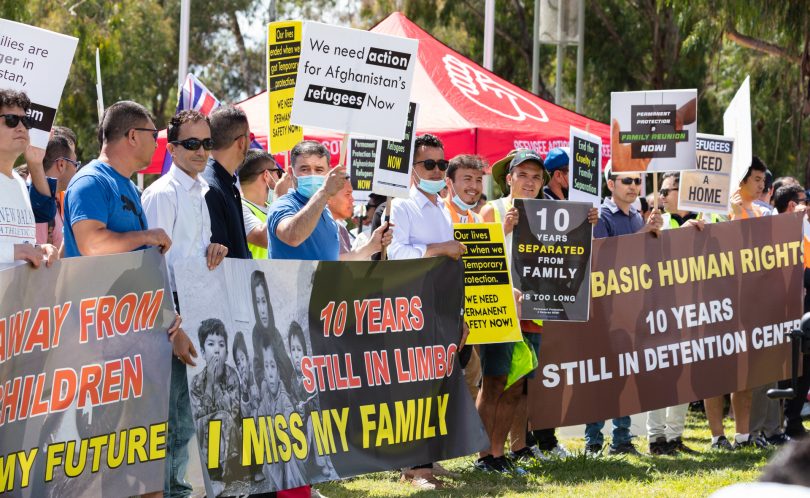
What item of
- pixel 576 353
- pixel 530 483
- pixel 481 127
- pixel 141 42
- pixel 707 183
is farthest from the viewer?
pixel 141 42

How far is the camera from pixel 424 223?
759cm

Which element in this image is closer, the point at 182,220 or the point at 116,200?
the point at 116,200

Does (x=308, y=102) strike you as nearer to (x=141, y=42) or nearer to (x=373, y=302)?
(x=373, y=302)

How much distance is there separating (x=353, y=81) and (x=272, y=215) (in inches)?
33.0

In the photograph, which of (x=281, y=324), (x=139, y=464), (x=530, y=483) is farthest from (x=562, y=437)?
(x=139, y=464)

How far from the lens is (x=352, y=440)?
6723 millimetres

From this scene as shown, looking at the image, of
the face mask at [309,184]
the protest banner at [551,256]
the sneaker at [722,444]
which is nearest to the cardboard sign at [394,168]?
the face mask at [309,184]

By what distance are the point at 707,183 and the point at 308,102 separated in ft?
13.8

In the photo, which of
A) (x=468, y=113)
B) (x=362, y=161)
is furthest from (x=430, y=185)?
(x=468, y=113)

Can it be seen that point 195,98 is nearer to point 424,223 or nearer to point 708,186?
point 424,223

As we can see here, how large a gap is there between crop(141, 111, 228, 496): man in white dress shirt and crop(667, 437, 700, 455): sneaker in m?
4.44

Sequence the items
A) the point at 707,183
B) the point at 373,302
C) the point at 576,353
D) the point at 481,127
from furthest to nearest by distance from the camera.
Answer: the point at 481,127
the point at 707,183
the point at 576,353
the point at 373,302

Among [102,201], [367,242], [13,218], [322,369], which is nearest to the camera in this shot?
[13,218]

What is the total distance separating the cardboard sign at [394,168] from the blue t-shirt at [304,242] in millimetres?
714
